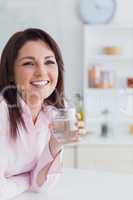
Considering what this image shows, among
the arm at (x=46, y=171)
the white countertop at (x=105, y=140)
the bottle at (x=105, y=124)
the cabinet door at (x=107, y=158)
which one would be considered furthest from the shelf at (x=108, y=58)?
the arm at (x=46, y=171)

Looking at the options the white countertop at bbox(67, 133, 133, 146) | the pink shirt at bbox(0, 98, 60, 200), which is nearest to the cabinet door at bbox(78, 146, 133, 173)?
the white countertop at bbox(67, 133, 133, 146)

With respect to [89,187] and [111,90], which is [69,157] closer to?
[111,90]

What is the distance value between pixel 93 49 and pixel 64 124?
6.06 ft

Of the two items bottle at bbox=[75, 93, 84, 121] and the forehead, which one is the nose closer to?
the forehead

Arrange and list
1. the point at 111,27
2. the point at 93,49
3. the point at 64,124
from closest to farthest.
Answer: the point at 64,124 → the point at 111,27 → the point at 93,49

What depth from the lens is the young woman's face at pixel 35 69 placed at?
1030 millimetres

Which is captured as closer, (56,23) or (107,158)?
(107,158)

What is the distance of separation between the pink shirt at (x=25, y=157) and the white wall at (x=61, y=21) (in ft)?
5.28

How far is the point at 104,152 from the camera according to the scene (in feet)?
7.98

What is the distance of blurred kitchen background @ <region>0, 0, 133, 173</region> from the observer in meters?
2.65

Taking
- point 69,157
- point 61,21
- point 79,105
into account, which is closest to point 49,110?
point 69,157

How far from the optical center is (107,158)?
8.02 ft

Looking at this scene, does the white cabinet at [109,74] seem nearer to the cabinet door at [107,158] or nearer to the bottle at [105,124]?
the bottle at [105,124]

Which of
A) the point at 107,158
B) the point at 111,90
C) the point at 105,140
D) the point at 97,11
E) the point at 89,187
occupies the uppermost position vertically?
the point at 97,11
